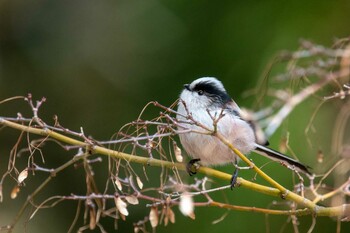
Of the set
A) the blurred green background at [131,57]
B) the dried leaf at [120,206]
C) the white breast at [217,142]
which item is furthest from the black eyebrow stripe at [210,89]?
the dried leaf at [120,206]

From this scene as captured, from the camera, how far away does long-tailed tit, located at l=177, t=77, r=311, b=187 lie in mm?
2631

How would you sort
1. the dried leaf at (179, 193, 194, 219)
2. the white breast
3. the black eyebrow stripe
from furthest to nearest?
1. the black eyebrow stripe
2. the white breast
3. the dried leaf at (179, 193, 194, 219)

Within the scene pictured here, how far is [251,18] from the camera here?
13.7ft

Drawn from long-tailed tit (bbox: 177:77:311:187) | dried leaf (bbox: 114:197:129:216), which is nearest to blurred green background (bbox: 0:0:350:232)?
long-tailed tit (bbox: 177:77:311:187)

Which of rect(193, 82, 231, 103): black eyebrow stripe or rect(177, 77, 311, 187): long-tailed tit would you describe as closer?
rect(177, 77, 311, 187): long-tailed tit

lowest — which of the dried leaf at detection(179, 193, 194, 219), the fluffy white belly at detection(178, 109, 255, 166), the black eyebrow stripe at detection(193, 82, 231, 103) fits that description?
the dried leaf at detection(179, 193, 194, 219)

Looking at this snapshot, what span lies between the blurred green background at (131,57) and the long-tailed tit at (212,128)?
496 mm

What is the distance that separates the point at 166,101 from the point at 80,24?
1.81 m

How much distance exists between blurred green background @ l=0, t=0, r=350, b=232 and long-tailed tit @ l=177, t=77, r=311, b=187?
1.63 feet

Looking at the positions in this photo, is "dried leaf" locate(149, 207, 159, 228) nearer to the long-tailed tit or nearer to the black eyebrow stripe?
the long-tailed tit

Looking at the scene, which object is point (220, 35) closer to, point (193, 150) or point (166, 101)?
point (166, 101)

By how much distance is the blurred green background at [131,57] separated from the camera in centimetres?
390

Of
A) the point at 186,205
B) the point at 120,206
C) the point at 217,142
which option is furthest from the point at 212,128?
the point at 186,205

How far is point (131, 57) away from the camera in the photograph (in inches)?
210
